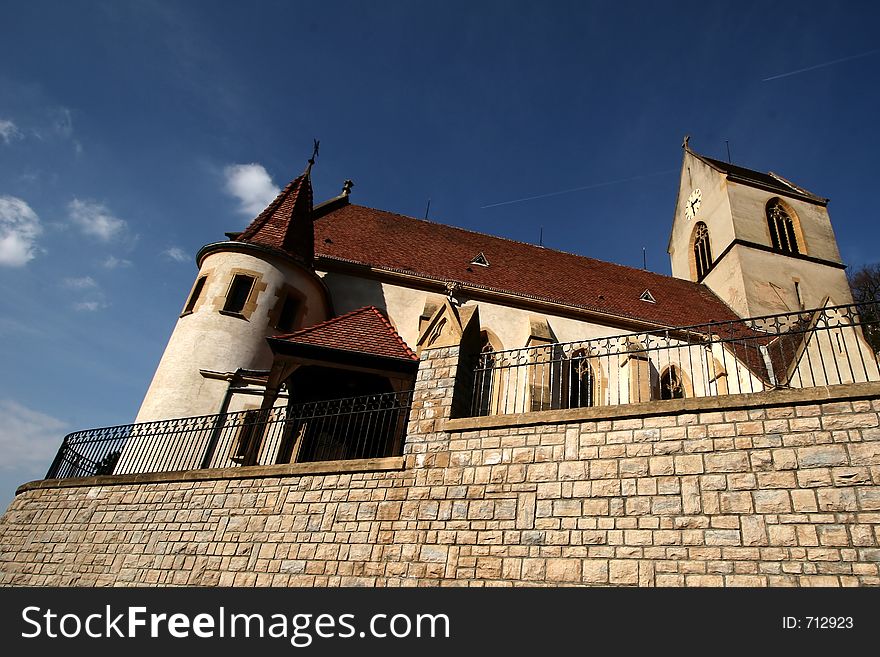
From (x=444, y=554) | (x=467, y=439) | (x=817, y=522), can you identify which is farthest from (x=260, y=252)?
(x=817, y=522)

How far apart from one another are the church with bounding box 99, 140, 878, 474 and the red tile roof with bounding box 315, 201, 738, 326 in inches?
3.5

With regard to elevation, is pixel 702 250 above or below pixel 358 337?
above

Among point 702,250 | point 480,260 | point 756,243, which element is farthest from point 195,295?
point 702,250

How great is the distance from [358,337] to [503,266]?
923 centimetres

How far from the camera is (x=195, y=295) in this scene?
13477 mm

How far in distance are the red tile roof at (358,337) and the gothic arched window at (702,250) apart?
18448 mm

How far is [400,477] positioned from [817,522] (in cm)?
439

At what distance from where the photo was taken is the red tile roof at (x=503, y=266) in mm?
17391

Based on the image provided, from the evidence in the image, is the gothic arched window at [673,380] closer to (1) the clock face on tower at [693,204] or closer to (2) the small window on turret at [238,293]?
(2) the small window on turret at [238,293]

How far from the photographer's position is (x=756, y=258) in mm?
22938

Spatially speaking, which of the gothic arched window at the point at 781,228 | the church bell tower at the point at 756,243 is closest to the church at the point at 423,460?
the church bell tower at the point at 756,243

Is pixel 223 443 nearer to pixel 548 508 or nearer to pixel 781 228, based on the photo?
pixel 548 508

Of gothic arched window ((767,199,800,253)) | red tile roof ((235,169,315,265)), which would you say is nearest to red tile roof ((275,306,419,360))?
red tile roof ((235,169,315,265))
